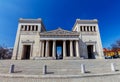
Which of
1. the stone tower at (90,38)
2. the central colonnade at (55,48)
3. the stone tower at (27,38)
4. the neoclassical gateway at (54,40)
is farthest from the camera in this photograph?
the stone tower at (90,38)

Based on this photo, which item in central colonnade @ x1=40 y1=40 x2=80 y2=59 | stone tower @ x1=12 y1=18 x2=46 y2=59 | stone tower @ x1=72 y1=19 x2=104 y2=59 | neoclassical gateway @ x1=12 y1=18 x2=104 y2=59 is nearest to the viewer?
central colonnade @ x1=40 y1=40 x2=80 y2=59

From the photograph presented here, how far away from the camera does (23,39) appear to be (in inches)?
1507

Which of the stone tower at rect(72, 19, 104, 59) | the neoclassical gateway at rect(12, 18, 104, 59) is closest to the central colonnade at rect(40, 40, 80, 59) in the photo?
the neoclassical gateway at rect(12, 18, 104, 59)

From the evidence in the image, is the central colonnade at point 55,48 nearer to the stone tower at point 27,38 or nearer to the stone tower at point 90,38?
the stone tower at point 27,38

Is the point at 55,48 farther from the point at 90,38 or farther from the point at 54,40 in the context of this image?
the point at 90,38

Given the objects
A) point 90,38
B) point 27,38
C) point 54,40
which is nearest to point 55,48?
point 54,40

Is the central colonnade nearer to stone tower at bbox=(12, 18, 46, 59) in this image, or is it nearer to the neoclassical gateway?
the neoclassical gateway

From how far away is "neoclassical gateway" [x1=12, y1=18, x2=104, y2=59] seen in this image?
35.7 m

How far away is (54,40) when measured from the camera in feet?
118

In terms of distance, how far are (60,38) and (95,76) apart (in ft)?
83.0

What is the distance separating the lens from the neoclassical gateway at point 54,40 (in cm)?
3575

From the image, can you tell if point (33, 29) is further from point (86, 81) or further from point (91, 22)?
point (86, 81)

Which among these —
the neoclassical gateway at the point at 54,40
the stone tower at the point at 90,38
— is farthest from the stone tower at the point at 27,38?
the stone tower at the point at 90,38

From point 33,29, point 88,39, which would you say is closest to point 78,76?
Result: point 88,39
